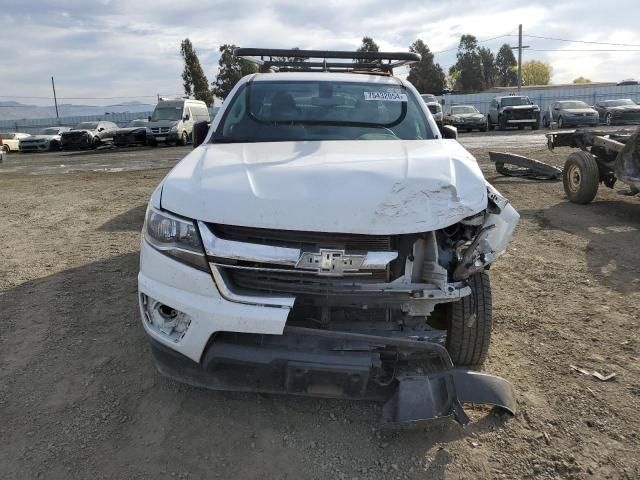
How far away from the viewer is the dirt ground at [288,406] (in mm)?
2295

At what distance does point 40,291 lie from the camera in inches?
169

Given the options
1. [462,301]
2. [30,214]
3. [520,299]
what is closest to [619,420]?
[462,301]

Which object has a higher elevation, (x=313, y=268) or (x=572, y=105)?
(x=572, y=105)

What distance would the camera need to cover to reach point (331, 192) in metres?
2.35

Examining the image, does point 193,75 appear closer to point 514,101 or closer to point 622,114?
point 514,101

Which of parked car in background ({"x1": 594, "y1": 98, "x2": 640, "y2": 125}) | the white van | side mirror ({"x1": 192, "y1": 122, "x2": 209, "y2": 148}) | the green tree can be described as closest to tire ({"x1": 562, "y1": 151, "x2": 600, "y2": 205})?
side mirror ({"x1": 192, "y1": 122, "x2": 209, "y2": 148})

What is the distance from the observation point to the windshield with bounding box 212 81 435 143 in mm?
3602

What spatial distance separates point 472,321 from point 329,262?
3.05 ft

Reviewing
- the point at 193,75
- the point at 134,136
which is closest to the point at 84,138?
the point at 134,136

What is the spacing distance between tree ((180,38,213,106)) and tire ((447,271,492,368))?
38631 millimetres

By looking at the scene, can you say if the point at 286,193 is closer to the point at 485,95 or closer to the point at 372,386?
the point at 372,386

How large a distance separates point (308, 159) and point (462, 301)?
3.63 feet

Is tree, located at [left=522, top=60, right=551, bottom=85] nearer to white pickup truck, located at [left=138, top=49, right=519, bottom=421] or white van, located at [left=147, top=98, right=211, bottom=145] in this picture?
white van, located at [left=147, top=98, right=211, bottom=145]

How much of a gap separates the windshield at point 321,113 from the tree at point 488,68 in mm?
80665
